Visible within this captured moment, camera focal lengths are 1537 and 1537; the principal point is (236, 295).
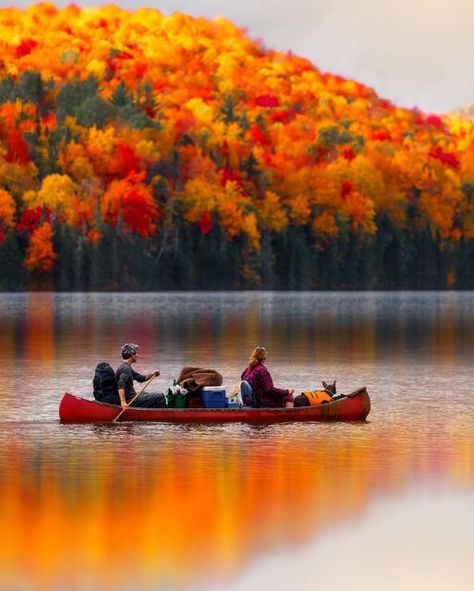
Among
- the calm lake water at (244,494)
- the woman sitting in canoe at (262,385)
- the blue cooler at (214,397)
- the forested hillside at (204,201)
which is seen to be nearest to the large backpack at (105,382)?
the calm lake water at (244,494)

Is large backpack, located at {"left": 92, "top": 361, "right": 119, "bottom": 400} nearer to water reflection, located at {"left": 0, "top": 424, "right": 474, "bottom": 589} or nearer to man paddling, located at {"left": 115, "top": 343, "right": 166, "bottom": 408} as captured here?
man paddling, located at {"left": 115, "top": 343, "right": 166, "bottom": 408}

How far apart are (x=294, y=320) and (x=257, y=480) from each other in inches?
2441

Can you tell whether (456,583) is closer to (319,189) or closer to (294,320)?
(294,320)

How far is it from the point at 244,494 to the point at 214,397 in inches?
337

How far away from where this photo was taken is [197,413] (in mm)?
31328

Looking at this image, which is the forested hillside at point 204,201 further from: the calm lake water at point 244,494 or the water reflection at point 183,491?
the water reflection at point 183,491

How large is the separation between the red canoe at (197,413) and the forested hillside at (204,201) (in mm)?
103802

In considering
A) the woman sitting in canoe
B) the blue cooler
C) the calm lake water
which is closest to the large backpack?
the calm lake water

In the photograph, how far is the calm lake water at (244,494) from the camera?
59.2 feet

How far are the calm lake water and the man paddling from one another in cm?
57

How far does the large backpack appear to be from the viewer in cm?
3120

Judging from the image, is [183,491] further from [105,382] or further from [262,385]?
[262,385]

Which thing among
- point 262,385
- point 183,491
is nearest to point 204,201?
point 262,385

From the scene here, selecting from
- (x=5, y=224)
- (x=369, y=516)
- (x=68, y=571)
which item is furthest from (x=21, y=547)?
(x=5, y=224)
